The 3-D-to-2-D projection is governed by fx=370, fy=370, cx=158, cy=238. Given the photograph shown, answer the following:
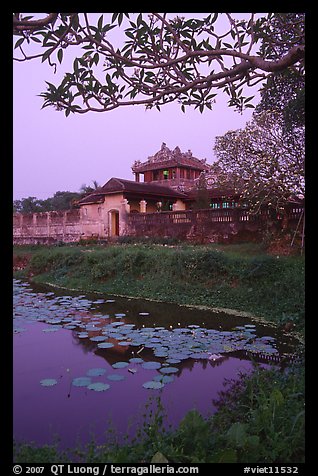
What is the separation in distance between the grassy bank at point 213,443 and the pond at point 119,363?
33cm

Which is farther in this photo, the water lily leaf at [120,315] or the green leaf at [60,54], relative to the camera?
the water lily leaf at [120,315]

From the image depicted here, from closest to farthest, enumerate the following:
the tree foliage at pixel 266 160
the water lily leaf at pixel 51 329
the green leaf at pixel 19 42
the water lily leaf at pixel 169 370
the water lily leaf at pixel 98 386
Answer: the green leaf at pixel 19 42
the water lily leaf at pixel 98 386
the water lily leaf at pixel 169 370
the water lily leaf at pixel 51 329
the tree foliage at pixel 266 160

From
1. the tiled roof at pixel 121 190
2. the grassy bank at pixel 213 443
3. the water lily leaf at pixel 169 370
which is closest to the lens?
the grassy bank at pixel 213 443

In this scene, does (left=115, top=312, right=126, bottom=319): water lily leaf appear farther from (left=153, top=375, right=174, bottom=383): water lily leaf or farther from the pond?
(left=153, top=375, right=174, bottom=383): water lily leaf

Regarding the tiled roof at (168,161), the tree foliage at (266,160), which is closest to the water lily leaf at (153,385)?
the tree foliage at (266,160)

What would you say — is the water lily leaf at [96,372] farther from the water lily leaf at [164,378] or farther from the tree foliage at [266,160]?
the tree foliage at [266,160]

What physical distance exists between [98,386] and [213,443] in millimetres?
1558

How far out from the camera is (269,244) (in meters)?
9.70

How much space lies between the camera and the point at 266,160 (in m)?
8.65

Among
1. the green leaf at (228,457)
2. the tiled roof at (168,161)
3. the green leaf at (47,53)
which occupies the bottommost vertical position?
the green leaf at (228,457)

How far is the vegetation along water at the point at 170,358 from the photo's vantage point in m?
2.23

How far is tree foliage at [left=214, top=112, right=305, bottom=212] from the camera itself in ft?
27.8
